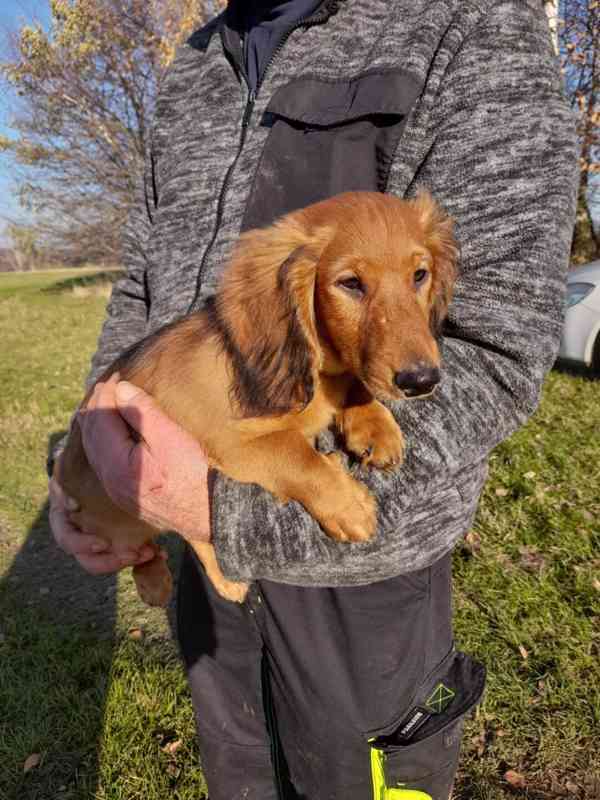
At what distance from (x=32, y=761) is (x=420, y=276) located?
8.49 ft

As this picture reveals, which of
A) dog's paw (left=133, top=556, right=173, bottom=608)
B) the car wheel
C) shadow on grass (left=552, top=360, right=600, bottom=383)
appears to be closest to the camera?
dog's paw (left=133, top=556, right=173, bottom=608)

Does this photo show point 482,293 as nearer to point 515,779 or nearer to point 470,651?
point 515,779

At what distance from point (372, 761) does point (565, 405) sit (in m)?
4.85

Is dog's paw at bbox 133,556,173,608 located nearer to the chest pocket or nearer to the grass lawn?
the grass lawn

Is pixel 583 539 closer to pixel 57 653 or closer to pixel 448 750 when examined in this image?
pixel 448 750

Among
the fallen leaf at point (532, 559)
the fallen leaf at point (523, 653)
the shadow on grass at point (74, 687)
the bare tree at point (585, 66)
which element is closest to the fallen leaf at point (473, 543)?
the fallen leaf at point (532, 559)

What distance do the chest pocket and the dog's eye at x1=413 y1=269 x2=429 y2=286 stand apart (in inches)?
9.3

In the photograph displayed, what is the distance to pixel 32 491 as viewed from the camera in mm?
5449

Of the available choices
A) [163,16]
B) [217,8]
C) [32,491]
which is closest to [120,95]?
[163,16]

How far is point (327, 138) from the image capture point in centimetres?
153

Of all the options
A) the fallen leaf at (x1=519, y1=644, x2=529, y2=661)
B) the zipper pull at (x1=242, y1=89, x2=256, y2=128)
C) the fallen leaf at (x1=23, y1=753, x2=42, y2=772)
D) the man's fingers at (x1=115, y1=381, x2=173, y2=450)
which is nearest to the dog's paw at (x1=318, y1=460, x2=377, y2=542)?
the man's fingers at (x1=115, y1=381, x2=173, y2=450)

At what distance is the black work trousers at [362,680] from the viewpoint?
5.19 feet

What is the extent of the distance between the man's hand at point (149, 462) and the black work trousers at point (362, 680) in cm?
38

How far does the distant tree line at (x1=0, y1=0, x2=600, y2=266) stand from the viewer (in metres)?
14.0
